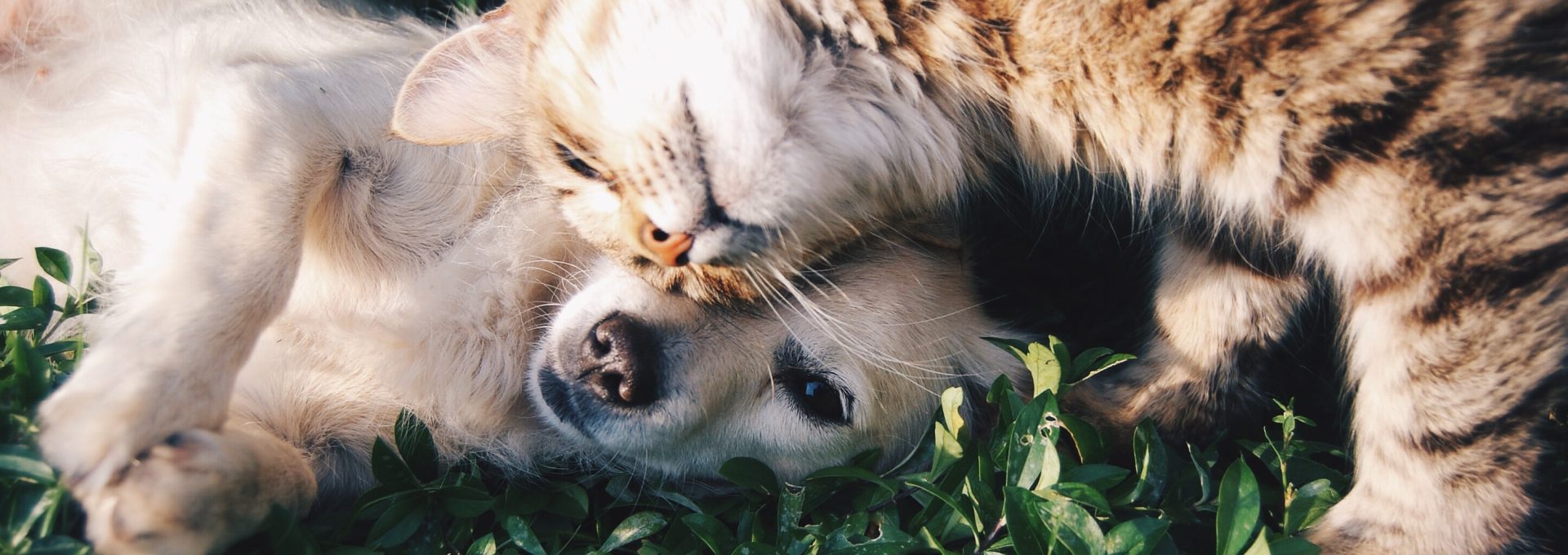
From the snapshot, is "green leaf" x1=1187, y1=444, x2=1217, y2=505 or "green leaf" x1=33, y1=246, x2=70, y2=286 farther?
"green leaf" x1=33, y1=246, x2=70, y2=286

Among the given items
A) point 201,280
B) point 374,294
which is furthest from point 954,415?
point 201,280

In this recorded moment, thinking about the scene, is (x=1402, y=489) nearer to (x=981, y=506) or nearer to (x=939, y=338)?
(x=981, y=506)

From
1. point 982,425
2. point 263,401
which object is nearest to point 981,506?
point 982,425

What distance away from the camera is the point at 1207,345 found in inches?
106

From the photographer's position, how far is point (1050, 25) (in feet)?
7.18

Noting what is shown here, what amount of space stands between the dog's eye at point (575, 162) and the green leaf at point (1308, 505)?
1638mm

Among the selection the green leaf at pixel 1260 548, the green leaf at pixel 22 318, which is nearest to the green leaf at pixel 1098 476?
the green leaf at pixel 1260 548

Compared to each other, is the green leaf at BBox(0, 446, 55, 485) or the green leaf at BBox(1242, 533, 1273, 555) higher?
the green leaf at BBox(0, 446, 55, 485)

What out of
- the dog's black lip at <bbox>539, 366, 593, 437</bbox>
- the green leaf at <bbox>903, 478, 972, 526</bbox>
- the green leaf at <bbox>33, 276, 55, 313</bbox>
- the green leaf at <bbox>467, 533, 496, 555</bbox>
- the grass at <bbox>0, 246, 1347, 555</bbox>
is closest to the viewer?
the grass at <bbox>0, 246, 1347, 555</bbox>

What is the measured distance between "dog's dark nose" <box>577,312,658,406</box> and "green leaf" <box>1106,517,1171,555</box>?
42.3 inches

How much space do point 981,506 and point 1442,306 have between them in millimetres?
919

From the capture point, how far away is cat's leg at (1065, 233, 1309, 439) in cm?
267

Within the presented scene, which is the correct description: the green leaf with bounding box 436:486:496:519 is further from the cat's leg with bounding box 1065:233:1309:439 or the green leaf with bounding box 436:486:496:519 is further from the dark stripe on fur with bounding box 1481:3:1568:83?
the dark stripe on fur with bounding box 1481:3:1568:83

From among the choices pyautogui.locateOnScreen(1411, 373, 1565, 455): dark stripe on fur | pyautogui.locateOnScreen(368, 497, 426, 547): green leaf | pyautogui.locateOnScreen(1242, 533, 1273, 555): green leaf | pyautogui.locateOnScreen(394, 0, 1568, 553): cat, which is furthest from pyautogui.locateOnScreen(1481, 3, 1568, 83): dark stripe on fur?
pyautogui.locateOnScreen(368, 497, 426, 547): green leaf
